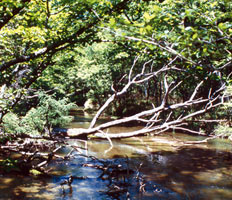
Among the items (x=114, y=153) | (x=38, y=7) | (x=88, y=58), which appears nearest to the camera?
(x=38, y=7)

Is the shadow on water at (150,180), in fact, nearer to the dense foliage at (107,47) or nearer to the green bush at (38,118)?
the green bush at (38,118)

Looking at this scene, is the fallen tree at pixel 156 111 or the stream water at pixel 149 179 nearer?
the fallen tree at pixel 156 111

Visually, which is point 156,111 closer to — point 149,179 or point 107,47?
point 149,179

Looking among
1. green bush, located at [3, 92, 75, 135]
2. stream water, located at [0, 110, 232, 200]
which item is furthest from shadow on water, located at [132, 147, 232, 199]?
green bush, located at [3, 92, 75, 135]

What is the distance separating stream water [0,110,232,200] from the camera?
24.5 ft

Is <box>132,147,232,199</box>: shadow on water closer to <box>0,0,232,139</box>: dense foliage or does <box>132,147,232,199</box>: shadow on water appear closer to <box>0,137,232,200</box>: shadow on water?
<box>0,137,232,200</box>: shadow on water

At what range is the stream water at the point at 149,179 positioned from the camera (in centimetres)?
748

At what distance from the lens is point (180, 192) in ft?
26.3

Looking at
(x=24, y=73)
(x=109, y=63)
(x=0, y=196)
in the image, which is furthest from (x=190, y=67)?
(x=109, y=63)

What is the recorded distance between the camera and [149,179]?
9.11 m

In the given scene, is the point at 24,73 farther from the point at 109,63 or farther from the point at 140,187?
the point at 109,63

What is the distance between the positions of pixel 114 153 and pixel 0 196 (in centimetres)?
713

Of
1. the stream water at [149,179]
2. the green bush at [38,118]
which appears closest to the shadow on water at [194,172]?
the stream water at [149,179]

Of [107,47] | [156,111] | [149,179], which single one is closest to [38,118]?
[149,179]
